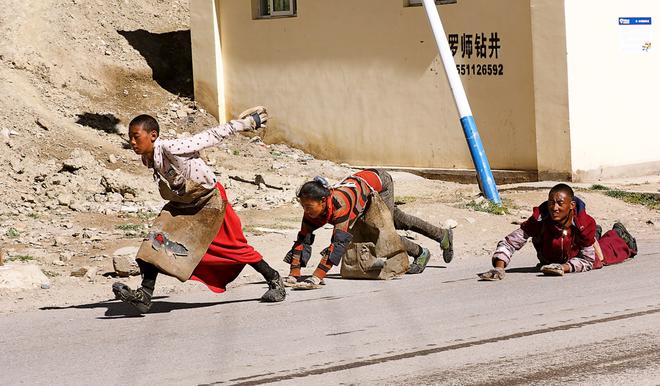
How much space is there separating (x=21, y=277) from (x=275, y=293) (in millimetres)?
2507

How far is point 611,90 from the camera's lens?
52.8 ft

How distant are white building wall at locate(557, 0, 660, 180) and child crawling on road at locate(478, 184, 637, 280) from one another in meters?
5.86

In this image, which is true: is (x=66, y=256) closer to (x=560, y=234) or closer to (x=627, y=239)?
(x=560, y=234)

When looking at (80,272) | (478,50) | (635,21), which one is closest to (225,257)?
(80,272)

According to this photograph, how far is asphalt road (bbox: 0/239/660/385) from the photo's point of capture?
6875 millimetres

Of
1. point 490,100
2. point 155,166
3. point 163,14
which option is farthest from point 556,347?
point 163,14

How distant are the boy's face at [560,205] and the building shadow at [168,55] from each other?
40.5 feet

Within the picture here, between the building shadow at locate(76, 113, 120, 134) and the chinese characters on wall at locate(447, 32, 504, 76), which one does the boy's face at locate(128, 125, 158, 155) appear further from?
the building shadow at locate(76, 113, 120, 134)

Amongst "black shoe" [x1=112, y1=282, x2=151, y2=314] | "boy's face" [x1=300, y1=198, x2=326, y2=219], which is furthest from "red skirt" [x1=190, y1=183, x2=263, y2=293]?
"boy's face" [x1=300, y1=198, x2=326, y2=219]

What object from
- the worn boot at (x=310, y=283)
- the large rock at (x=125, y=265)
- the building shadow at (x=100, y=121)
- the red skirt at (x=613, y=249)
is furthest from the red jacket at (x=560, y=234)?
the building shadow at (x=100, y=121)

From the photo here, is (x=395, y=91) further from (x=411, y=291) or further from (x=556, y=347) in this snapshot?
(x=556, y=347)

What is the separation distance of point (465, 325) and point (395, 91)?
32.6 feet

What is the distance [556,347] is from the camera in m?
7.30

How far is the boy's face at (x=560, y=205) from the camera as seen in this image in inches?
373
